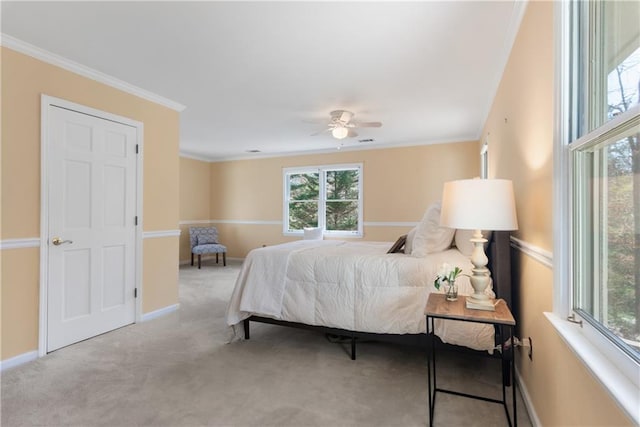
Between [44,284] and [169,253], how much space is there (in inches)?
49.4

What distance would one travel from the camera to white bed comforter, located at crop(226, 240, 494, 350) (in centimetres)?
227

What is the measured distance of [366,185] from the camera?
6246 millimetres

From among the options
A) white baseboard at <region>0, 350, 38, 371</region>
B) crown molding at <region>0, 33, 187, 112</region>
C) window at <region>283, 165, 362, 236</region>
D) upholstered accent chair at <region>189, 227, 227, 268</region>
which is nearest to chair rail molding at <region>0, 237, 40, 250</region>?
white baseboard at <region>0, 350, 38, 371</region>

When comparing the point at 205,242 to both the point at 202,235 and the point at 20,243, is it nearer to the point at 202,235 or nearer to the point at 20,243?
the point at 202,235

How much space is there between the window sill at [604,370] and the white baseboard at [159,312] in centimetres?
361

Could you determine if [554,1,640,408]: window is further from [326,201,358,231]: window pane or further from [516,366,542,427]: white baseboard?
[326,201,358,231]: window pane

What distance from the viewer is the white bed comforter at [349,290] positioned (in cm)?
227

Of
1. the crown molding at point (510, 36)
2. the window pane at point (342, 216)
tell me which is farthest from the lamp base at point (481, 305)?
the window pane at point (342, 216)

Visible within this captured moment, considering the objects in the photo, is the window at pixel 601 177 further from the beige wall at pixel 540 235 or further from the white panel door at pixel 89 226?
the white panel door at pixel 89 226

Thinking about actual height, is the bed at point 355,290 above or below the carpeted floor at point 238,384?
above

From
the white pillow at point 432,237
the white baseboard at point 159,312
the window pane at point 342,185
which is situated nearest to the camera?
the white pillow at point 432,237

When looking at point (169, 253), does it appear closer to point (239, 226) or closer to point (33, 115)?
point (33, 115)

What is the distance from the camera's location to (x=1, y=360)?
2.32 meters

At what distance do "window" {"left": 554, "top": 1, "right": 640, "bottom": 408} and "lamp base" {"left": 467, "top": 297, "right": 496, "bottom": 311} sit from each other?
1.28ft
